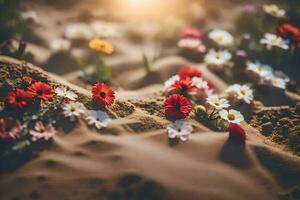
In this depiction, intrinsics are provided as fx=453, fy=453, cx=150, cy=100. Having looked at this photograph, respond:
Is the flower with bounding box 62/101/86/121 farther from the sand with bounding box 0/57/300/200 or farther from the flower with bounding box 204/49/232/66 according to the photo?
the flower with bounding box 204/49/232/66

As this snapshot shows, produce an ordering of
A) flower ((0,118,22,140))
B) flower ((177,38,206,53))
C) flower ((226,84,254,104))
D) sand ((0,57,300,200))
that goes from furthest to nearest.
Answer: flower ((177,38,206,53)) → flower ((226,84,254,104)) → flower ((0,118,22,140)) → sand ((0,57,300,200))

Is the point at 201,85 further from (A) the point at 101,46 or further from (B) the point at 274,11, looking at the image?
(B) the point at 274,11

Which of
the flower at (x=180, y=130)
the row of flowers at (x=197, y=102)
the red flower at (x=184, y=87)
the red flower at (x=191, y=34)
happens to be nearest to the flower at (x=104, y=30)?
the red flower at (x=191, y=34)

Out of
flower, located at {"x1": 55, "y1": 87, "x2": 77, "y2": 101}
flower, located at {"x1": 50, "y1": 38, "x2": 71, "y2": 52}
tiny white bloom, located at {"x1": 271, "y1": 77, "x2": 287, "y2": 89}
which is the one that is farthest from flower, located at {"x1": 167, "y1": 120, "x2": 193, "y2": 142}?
flower, located at {"x1": 50, "y1": 38, "x2": 71, "y2": 52}

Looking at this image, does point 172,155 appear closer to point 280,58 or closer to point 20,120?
point 20,120

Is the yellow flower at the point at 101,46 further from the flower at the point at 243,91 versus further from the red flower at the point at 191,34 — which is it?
the flower at the point at 243,91

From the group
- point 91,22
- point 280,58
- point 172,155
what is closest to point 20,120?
point 172,155
